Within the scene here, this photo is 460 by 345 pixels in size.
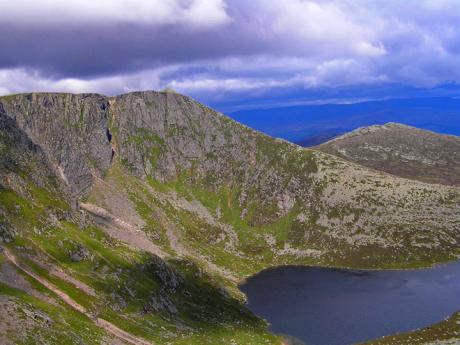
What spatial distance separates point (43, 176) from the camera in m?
158

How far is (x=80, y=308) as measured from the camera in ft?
330

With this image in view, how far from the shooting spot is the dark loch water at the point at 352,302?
13700cm

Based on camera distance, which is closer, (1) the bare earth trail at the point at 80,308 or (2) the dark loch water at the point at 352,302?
(1) the bare earth trail at the point at 80,308

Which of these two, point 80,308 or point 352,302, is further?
point 352,302

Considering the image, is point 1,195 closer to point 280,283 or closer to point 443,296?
point 280,283

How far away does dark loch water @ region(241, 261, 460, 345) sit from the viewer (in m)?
137

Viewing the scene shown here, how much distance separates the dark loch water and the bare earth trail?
5247cm

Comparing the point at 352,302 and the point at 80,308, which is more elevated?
the point at 80,308

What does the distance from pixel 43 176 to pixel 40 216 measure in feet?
102

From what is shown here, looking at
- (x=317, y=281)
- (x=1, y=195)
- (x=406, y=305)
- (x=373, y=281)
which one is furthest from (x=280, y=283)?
(x=1, y=195)

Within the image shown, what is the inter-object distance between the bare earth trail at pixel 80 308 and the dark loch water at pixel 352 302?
52.5 meters

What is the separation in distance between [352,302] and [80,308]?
97.2 meters

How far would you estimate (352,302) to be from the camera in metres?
163

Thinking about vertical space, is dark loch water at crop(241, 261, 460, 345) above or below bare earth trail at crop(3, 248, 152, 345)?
below
